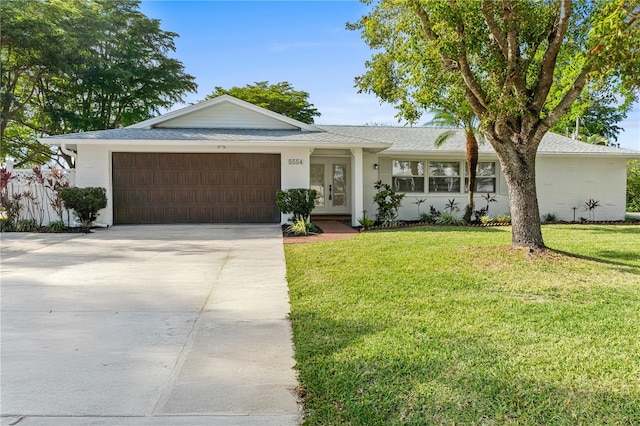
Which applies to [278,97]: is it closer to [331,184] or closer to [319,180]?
[319,180]

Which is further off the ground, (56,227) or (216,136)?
(216,136)

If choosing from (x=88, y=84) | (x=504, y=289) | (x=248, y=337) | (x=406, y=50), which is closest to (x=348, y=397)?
(x=248, y=337)

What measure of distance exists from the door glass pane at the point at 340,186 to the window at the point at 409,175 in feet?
7.08

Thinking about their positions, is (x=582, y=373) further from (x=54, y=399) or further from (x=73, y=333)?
(x=73, y=333)

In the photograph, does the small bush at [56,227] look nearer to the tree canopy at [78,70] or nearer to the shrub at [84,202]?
the shrub at [84,202]

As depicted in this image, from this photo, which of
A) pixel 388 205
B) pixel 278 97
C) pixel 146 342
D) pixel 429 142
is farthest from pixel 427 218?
pixel 278 97

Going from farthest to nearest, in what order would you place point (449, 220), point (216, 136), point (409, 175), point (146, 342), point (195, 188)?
point (409, 175) < point (449, 220) < point (195, 188) < point (216, 136) < point (146, 342)

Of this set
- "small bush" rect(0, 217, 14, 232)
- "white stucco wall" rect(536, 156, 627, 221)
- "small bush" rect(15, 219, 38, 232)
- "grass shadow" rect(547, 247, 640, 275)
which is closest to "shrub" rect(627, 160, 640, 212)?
"white stucco wall" rect(536, 156, 627, 221)

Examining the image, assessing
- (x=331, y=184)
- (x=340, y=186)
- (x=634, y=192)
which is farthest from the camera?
(x=634, y=192)

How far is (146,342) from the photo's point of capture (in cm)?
421

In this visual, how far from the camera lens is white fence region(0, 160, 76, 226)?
13.8 meters

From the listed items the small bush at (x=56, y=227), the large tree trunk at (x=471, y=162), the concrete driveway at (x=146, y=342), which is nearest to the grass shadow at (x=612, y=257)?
the concrete driveway at (x=146, y=342)

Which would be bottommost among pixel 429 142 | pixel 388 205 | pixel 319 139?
pixel 388 205

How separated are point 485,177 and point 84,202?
14.5 metres
